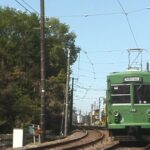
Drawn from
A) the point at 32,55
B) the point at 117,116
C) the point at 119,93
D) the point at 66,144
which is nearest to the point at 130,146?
the point at 117,116

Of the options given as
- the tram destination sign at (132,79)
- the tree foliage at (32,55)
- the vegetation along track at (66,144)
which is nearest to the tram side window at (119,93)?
the tram destination sign at (132,79)

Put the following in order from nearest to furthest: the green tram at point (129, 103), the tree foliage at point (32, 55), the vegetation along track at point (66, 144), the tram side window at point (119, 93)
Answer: the vegetation along track at point (66, 144) → the green tram at point (129, 103) → the tram side window at point (119, 93) → the tree foliage at point (32, 55)

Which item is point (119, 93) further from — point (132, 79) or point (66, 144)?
point (66, 144)

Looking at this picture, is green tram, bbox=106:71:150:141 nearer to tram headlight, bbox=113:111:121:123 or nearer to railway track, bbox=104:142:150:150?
tram headlight, bbox=113:111:121:123

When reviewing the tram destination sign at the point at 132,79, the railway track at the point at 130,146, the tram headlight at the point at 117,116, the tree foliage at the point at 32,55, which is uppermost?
the tree foliage at the point at 32,55

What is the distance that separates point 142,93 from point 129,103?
733 millimetres

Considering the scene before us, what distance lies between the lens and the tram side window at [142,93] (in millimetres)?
26031

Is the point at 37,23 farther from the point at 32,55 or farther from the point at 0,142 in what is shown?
the point at 0,142

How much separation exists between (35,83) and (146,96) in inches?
1863

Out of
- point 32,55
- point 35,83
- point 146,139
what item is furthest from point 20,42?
point 146,139

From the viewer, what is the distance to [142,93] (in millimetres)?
26234

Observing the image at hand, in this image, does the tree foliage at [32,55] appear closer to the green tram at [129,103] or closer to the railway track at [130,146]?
the railway track at [130,146]

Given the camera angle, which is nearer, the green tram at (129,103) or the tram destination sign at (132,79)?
the green tram at (129,103)

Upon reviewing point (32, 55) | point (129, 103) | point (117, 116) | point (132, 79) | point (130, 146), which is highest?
point (32, 55)
